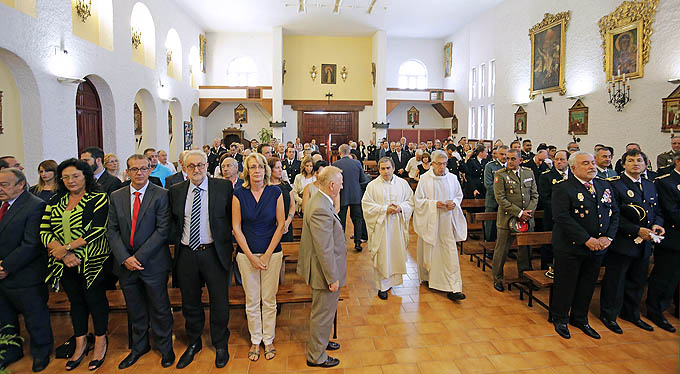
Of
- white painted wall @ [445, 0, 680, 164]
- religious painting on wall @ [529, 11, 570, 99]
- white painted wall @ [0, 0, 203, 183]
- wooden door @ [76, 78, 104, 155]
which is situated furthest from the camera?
religious painting on wall @ [529, 11, 570, 99]

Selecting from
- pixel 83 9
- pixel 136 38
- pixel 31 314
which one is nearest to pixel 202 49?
pixel 136 38

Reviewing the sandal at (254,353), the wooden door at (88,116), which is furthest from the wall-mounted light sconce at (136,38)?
the sandal at (254,353)

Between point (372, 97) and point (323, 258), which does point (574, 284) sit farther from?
point (372, 97)

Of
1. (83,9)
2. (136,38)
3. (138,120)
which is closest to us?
(83,9)

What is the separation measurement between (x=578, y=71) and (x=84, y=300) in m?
12.7

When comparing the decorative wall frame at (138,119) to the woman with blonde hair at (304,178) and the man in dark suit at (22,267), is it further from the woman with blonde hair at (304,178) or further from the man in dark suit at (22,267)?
the man in dark suit at (22,267)

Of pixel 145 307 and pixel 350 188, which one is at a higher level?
pixel 350 188

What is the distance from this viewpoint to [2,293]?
11.8ft

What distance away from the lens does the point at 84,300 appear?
3.74 meters

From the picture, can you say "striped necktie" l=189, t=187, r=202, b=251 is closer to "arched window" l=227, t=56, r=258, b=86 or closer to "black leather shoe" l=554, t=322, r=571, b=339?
"black leather shoe" l=554, t=322, r=571, b=339

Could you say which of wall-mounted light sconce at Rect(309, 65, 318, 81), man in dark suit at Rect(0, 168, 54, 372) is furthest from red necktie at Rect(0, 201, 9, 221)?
wall-mounted light sconce at Rect(309, 65, 318, 81)

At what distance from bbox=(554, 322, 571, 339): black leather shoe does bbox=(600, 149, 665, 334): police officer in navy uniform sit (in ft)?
1.75

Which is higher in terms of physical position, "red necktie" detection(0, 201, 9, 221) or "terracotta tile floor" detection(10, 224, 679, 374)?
"red necktie" detection(0, 201, 9, 221)

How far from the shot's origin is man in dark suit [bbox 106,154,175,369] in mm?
3535
